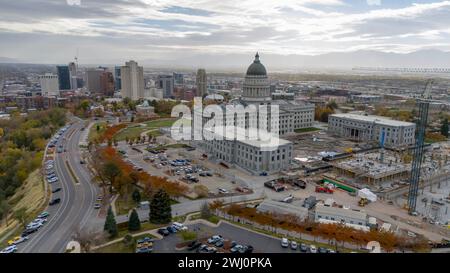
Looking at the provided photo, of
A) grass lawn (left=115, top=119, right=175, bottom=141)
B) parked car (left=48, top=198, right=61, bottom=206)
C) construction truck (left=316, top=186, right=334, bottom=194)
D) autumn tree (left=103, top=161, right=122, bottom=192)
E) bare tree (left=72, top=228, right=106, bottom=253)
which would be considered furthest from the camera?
grass lawn (left=115, top=119, right=175, bottom=141)

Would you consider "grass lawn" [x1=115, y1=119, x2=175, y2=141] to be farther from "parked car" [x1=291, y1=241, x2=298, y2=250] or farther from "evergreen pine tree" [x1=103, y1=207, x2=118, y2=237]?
"parked car" [x1=291, y1=241, x2=298, y2=250]

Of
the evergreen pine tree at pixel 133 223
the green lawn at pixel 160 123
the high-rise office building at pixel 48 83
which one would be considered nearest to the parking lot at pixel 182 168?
the evergreen pine tree at pixel 133 223

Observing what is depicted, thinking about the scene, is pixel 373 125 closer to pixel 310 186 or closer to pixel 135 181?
pixel 310 186

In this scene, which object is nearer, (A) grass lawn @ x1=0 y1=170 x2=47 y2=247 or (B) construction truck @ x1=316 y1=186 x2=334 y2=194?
(A) grass lawn @ x1=0 y1=170 x2=47 y2=247

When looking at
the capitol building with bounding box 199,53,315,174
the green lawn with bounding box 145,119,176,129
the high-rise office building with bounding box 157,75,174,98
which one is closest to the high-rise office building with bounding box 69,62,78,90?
the high-rise office building with bounding box 157,75,174,98

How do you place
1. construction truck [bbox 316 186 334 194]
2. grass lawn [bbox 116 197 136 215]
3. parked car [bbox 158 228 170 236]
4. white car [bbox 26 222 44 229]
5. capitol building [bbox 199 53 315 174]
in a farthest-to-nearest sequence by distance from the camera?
capitol building [bbox 199 53 315 174], construction truck [bbox 316 186 334 194], grass lawn [bbox 116 197 136 215], white car [bbox 26 222 44 229], parked car [bbox 158 228 170 236]

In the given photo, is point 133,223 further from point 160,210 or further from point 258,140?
point 258,140
